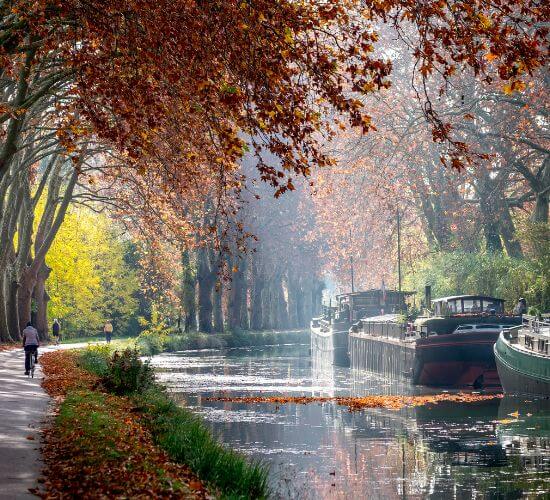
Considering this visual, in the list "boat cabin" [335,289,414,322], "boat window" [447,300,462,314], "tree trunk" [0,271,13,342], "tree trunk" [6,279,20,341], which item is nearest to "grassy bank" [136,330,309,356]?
"tree trunk" [6,279,20,341]

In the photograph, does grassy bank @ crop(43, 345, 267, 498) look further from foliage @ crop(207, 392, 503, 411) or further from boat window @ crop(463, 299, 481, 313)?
boat window @ crop(463, 299, 481, 313)

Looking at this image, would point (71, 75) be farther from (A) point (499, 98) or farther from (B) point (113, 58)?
(A) point (499, 98)

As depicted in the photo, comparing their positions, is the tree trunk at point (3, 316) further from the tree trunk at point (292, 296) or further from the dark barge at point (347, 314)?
the tree trunk at point (292, 296)

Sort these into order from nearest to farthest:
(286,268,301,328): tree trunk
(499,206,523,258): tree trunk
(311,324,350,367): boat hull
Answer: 1. (499,206,523,258): tree trunk
2. (311,324,350,367): boat hull
3. (286,268,301,328): tree trunk

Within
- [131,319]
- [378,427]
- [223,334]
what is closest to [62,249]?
[223,334]

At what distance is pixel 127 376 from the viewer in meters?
27.2

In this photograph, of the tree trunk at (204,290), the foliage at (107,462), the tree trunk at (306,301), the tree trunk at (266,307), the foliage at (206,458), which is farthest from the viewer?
the tree trunk at (306,301)

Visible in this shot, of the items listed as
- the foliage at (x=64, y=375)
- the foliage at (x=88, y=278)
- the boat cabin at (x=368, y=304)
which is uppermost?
the foliage at (x=88, y=278)

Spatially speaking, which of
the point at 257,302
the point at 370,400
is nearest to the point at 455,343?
the point at 370,400

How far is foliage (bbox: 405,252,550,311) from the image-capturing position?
4556 centimetres

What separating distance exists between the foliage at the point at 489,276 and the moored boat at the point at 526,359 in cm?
722

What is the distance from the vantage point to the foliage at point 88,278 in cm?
7600

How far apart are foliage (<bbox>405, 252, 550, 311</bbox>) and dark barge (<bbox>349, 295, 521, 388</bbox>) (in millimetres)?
1651

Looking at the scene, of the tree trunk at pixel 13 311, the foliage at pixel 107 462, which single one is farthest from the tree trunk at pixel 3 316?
the foliage at pixel 107 462
